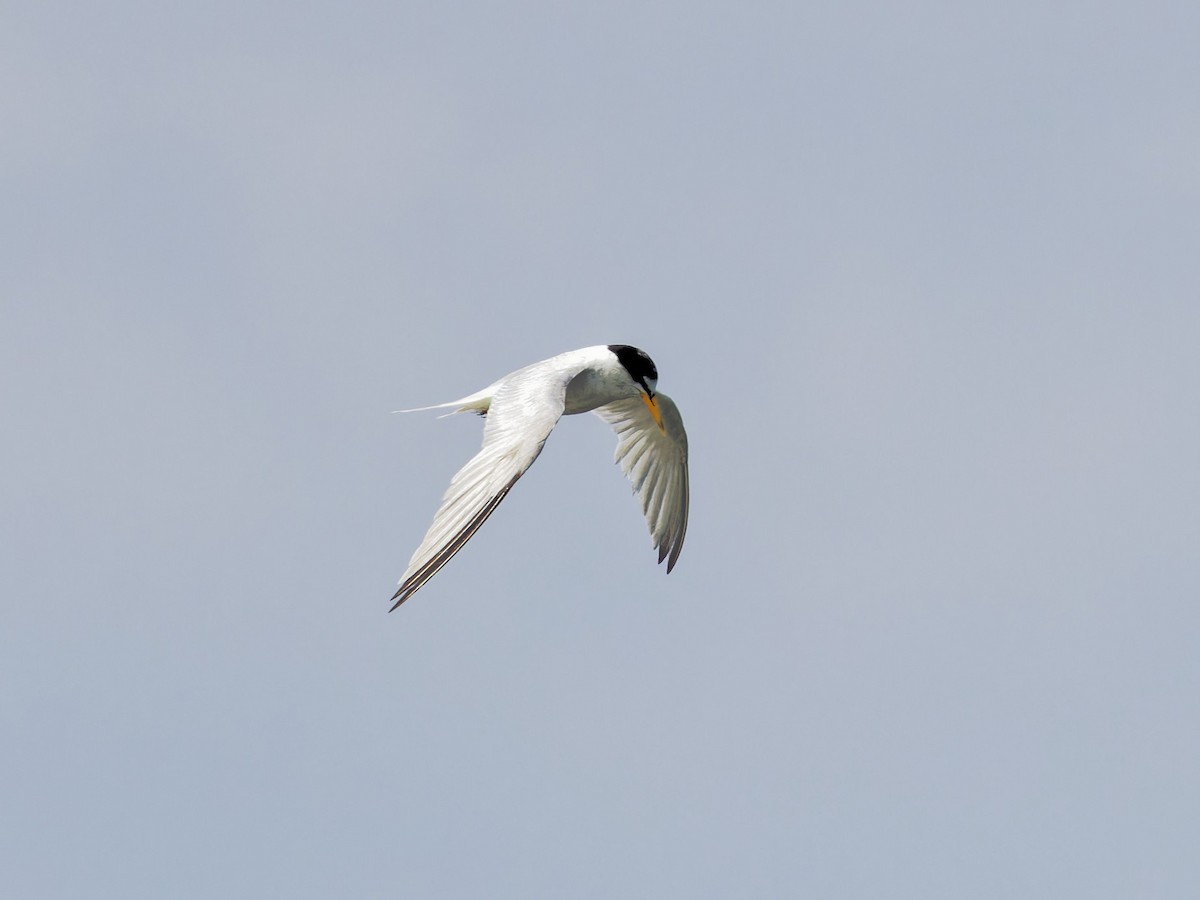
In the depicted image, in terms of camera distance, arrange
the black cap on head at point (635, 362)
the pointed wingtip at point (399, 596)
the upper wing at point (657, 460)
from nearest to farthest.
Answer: the pointed wingtip at point (399, 596)
the black cap on head at point (635, 362)
the upper wing at point (657, 460)

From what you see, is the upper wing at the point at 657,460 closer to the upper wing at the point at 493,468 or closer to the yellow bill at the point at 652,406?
the yellow bill at the point at 652,406

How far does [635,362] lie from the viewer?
15312 millimetres

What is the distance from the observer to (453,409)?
15.2 metres

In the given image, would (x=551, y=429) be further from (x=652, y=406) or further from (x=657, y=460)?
(x=657, y=460)


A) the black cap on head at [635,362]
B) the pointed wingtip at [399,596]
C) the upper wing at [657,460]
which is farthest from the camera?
the upper wing at [657,460]

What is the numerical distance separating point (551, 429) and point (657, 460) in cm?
508

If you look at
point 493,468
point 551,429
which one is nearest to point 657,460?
point 551,429

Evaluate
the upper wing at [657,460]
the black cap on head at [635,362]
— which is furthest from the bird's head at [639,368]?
the upper wing at [657,460]

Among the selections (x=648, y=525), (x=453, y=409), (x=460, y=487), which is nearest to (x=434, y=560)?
(x=460, y=487)

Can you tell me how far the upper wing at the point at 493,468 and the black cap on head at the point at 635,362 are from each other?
53.4 inches

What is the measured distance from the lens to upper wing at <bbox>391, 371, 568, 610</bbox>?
413 inches

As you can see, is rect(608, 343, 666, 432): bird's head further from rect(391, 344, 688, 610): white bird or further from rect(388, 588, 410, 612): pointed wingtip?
rect(388, 588, 410, 612): pointed wingtip

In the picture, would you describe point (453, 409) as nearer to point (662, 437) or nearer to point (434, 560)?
point (662, 437)

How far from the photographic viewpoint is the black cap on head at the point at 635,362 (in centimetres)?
1531
